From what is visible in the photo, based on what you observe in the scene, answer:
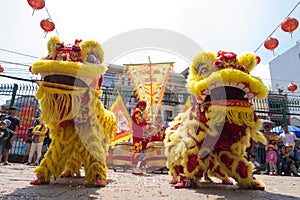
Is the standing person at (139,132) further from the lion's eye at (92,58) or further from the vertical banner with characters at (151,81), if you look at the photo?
the vertical banner with characters at (151,81)

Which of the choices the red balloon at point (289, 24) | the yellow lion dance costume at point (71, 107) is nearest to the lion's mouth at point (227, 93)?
the yellow lion dance costume at point (71, 107)

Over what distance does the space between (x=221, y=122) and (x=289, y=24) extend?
449 cm

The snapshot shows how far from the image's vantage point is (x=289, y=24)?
536 centimetres

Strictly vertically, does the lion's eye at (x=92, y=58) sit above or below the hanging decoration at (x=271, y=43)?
below

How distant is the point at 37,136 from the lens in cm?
638

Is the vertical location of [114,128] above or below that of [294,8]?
below

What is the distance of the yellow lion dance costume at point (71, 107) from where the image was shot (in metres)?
2.28

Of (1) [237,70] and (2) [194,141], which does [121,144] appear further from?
(1) [237,70]

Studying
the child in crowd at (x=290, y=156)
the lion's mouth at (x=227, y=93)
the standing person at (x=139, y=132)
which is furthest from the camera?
the child in crowd at (x=290, y=156)

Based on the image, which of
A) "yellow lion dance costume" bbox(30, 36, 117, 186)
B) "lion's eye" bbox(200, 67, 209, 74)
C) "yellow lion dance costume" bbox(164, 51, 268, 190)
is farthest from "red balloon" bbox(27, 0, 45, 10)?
"lion's eye" bbox(200, 67, 209, 74)

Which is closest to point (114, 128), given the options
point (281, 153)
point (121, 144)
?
point (121, 144)

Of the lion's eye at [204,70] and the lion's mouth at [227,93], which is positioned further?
the lion's eye at [204,70]

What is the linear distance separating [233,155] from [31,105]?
8.23 m

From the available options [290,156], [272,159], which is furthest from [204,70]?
[290,156]
